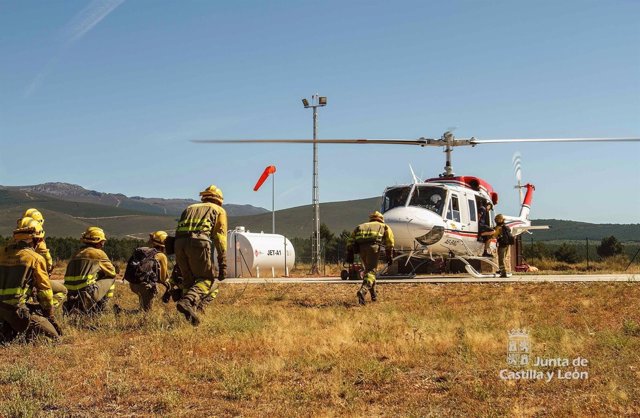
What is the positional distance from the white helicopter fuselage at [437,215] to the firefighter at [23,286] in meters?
10.4

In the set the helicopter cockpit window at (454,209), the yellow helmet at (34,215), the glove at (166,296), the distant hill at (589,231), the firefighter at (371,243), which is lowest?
the glove at (166,296)

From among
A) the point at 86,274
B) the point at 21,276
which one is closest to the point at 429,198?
the point at 86,274

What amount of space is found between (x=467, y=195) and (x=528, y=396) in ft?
46.8

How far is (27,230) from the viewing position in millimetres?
8781

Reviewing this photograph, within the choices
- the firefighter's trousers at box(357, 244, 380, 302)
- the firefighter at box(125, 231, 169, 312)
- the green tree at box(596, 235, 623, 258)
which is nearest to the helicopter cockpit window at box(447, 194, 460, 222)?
the firefighter's trousers at box(357, 244, 380, 302)

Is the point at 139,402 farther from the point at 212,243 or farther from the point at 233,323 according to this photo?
the point at 212,243

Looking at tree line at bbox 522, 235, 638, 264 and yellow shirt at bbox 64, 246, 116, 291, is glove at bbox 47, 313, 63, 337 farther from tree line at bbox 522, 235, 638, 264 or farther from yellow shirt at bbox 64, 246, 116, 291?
tree line at bbox 522, 235, 638, 264

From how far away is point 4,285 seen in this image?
844 centimetres

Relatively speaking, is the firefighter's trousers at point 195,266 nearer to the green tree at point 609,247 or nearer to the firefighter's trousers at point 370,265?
the firefighter's trousers at point 370,265

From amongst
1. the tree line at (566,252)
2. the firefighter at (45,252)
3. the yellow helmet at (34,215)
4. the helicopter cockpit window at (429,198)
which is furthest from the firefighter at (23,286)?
the tree line at (566,252)

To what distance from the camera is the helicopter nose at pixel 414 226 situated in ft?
57.4

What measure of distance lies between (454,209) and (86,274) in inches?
439

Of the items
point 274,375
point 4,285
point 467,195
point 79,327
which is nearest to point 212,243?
point 79,327

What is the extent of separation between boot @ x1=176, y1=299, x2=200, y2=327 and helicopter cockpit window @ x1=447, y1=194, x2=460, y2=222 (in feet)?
34.1
